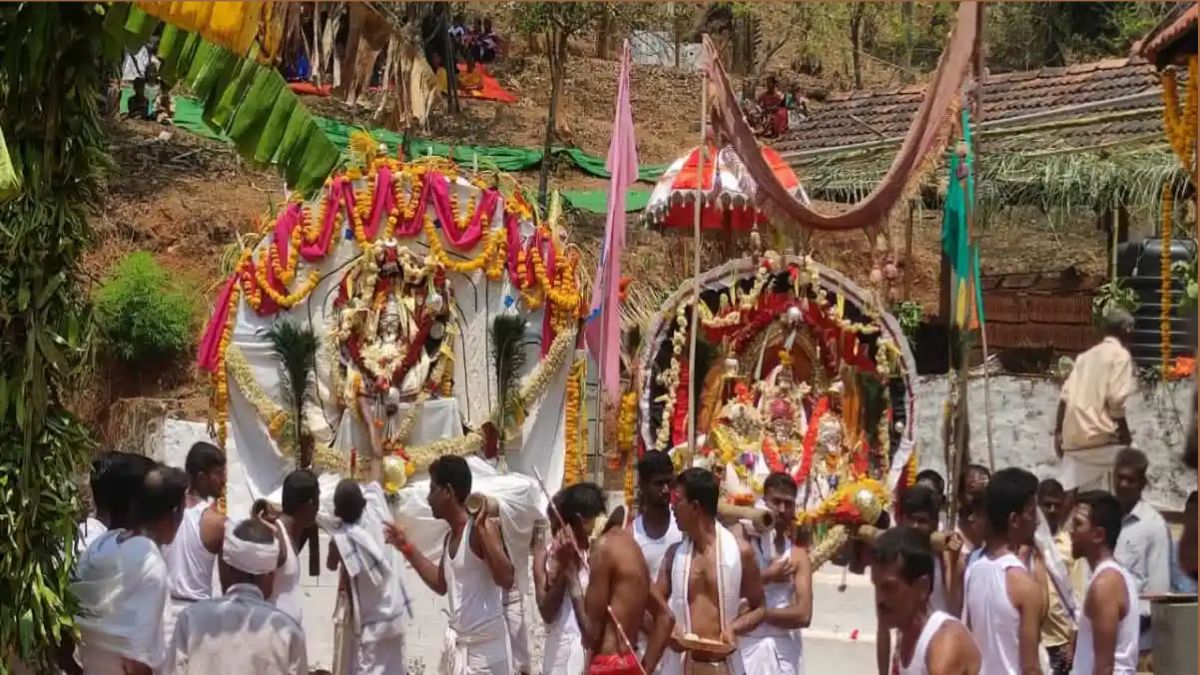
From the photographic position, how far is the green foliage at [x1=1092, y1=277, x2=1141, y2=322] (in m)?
15.9

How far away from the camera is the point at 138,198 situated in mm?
21000

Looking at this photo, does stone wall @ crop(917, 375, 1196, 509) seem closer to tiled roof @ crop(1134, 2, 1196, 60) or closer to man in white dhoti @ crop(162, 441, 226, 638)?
tiled roof @ crop(1134, 2, 1196, 60)

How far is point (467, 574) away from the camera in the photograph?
8180 millimetres

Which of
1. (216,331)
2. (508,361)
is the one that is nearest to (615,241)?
(508,361)

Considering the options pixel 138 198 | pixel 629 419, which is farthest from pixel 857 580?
pixel 138 198

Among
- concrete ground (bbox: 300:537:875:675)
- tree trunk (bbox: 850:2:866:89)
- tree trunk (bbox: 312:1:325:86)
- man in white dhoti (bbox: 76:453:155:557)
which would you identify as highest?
tree trunk (bbox: 850:2:866:89)

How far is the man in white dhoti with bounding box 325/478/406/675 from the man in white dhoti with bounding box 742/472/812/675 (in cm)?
167

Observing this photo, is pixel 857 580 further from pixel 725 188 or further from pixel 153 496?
pixel 153 496

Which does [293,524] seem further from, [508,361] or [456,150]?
[456,150]

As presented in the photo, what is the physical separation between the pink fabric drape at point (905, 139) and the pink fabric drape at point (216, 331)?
3.64 meters

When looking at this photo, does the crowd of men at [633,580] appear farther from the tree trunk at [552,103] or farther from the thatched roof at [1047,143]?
the tree trunk at [552,103]

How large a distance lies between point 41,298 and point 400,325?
620 cm

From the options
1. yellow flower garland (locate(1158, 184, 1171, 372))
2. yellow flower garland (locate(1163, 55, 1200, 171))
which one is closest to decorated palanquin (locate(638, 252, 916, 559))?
yellow flower garland (locate(1158, 184, 1171, 372))

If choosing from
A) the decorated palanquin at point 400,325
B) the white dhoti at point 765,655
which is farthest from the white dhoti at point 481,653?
the decorated palanquin at point 400,325
